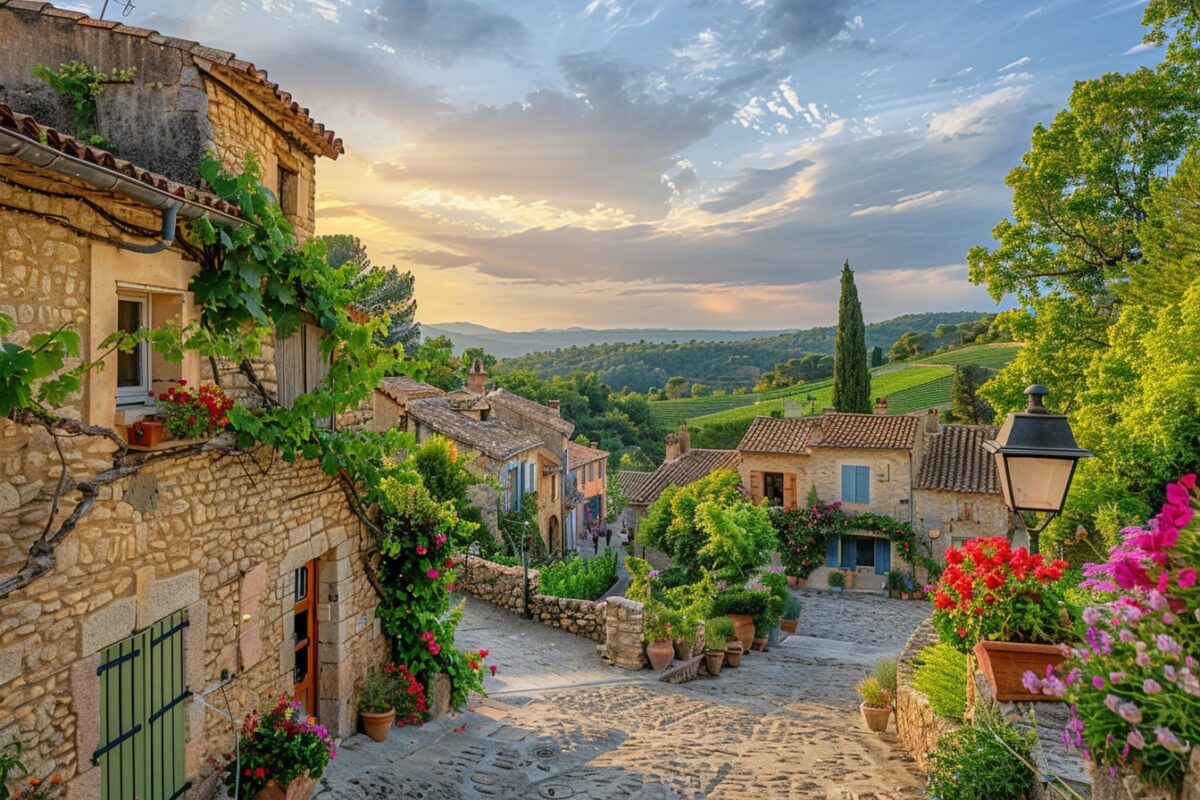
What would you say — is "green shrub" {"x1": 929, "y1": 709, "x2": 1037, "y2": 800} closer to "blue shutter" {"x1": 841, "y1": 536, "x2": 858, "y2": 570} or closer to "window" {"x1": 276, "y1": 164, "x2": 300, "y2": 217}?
"window" {"x1": 276, "y1": 164, "x2": 300, "y2": 217}

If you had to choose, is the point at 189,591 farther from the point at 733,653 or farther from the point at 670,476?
the point at 670,476

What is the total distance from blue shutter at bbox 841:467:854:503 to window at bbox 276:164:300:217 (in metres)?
23.0

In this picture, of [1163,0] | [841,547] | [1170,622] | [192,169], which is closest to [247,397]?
[192,169]

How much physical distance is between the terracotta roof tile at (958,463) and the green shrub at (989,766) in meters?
22.4

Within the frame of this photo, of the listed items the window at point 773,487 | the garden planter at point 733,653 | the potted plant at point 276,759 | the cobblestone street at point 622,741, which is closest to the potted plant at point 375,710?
the cobblestone street at point 622,741

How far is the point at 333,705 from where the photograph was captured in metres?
8.14

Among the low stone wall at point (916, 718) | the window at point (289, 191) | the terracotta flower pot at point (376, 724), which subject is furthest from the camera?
the terracotta flower pot at point (376, 724)

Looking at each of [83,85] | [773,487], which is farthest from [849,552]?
[83,85]

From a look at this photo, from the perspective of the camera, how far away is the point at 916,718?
27.0ft

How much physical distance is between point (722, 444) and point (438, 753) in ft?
159

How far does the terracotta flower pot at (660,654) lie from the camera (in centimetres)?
1373

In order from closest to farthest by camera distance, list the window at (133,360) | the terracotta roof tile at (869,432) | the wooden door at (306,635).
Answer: the window at (133,360) → the wooden door at (306,635) → the terracotta roof tile at (869,432)

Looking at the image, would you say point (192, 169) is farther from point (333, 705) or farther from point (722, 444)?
point (722, 444)

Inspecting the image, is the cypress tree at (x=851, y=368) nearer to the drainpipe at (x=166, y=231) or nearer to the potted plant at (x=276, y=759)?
the potted plant at (x=276, y=759)
